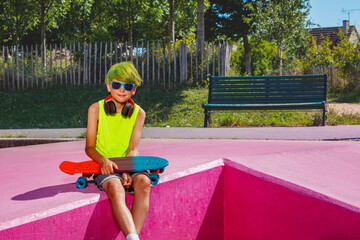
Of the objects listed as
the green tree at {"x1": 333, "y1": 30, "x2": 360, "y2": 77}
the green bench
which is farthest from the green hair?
the green tree at {"x1": 333, "y1": 30, "x2": 360, "y2": 77}

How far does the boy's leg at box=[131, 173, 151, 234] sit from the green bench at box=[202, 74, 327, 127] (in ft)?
21.3

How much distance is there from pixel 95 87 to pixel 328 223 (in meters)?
12.2

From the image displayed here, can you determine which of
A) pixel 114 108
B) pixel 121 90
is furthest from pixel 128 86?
pixel 114 108

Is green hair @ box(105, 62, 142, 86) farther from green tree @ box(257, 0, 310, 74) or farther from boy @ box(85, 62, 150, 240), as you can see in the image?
green tree @ box(257, 0, 310, 74)

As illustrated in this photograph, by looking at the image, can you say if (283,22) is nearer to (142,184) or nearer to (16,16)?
(16,16)

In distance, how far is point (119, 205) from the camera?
2725mm

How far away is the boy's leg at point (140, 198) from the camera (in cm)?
280

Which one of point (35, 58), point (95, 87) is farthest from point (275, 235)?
point (35, 58)

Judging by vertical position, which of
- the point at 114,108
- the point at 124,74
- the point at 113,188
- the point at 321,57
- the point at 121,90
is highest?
the point at 321,57

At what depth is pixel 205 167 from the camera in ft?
12.1

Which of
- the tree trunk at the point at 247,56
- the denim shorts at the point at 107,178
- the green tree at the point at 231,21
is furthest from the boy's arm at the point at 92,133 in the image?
the green tree at the point at 231,21

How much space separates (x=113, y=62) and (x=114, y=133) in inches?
492

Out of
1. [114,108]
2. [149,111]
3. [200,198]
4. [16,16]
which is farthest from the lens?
[16,16]

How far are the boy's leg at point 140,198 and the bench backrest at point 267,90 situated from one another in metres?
6.81
